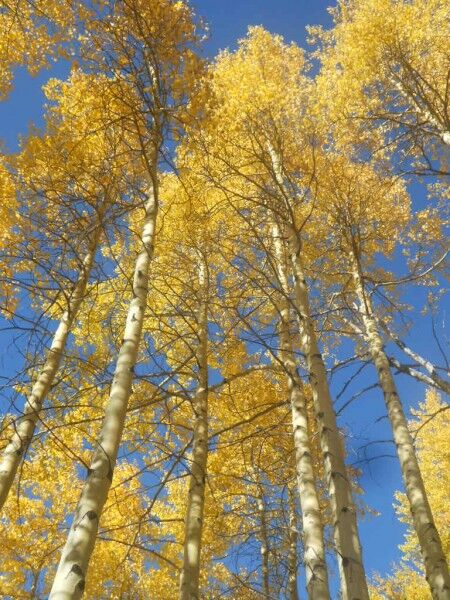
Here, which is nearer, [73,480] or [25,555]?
[25,555]

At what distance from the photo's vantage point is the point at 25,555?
10203mm

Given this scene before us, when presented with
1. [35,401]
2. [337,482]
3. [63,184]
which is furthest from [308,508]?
[63,184]

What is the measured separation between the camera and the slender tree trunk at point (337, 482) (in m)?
2.67

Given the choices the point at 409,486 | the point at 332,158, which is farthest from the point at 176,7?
the point at 409,486

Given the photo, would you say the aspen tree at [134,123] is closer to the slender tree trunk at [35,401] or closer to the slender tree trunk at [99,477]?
the slender tree trunk at [99,477]

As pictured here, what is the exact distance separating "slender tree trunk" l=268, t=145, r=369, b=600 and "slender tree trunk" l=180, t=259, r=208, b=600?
3.13ft

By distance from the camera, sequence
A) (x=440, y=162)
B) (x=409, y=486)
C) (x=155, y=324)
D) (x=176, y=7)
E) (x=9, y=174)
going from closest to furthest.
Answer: (x=409, y=486) → (x=176, y=7) → (x=9, y=174) → (x=155, y=324) → (x=440, y=162)

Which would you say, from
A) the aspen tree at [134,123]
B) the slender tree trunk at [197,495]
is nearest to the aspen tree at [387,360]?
the slender tree trunk at [197,495]

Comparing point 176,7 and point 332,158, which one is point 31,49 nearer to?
point 176,7

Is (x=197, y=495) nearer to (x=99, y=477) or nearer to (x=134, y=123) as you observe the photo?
(x=99, y=477)

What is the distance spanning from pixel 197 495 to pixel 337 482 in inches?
75.1

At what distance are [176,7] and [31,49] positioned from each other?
138 inches

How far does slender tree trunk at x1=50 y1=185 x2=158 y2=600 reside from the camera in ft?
6.57

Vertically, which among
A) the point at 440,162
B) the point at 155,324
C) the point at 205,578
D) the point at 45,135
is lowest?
the point at 205,578
